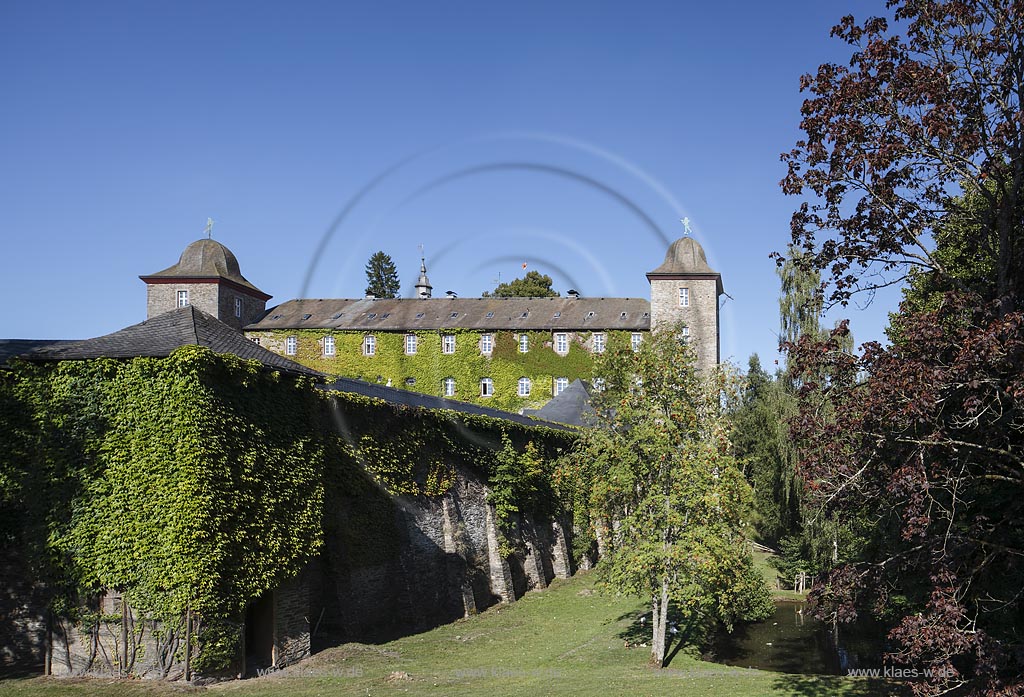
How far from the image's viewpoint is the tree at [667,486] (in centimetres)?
2094

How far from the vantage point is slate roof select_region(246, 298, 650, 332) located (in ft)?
216

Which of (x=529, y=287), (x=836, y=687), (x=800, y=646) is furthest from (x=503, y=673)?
(x=529, y=287)

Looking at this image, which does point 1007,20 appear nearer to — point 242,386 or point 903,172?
point 903,172

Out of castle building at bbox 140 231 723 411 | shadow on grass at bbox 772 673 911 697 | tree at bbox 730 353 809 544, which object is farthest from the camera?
castle building at bbox 140 231 723 411

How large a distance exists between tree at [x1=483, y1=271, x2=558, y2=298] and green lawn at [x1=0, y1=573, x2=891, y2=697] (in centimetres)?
6087

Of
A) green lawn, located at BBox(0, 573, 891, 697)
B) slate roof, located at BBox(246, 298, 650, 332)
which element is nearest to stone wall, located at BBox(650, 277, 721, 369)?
slate roof, located at BBox(246, 298, 650, 332)

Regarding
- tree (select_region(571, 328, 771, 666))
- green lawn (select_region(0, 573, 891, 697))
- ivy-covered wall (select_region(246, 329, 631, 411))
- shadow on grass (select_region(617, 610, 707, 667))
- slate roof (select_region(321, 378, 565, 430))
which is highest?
ivy-covered wall (select_region(246, 329, 631, 411))

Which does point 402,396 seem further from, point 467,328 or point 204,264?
point 204,264

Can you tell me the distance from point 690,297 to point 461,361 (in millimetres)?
19149

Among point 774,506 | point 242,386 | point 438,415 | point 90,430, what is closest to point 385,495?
point 438,415

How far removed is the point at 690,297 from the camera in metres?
64.6

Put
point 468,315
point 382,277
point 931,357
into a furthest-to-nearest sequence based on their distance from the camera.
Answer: point 382,277 < point 468,315 < point 931,357

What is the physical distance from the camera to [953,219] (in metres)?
13.8

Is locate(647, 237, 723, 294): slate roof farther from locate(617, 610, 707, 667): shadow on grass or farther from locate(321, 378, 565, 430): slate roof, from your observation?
locate(617, 610, 707, 667): shadow on grass
